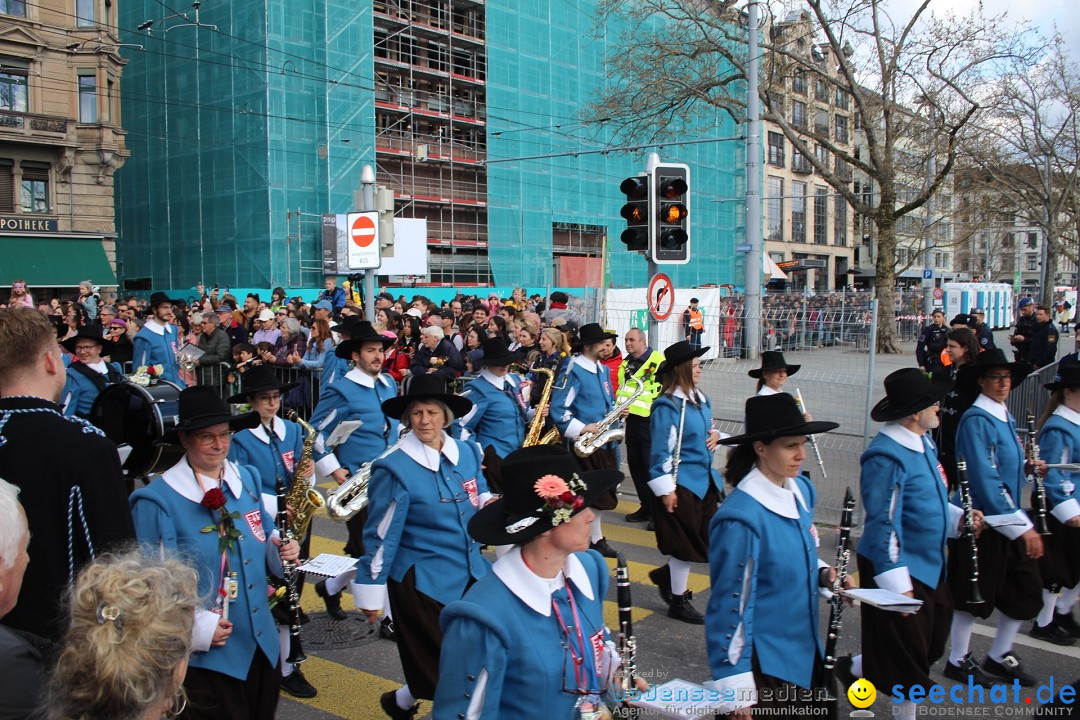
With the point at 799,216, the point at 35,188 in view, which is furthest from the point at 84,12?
the point at 799,216

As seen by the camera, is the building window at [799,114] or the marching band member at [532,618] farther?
the building window at [799,114]

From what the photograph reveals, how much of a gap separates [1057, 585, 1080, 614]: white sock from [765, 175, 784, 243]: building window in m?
53.5

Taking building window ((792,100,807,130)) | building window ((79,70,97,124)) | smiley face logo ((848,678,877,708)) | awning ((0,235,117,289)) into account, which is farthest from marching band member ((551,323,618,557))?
building window ((79,70,97,124))

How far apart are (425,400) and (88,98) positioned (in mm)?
33896

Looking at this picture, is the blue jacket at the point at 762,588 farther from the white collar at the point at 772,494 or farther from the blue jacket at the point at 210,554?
the blue jacket at the point at 210,554

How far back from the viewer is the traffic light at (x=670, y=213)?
10.4 metres

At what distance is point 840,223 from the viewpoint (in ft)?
216

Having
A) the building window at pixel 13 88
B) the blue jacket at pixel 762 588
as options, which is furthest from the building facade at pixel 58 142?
the blue jacket at pixel 762 588

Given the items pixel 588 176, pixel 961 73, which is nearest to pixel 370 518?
pixel 961 73

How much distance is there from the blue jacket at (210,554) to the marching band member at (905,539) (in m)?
2.79

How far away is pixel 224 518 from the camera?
3768 millimetres

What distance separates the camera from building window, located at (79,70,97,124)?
3300 centimetres

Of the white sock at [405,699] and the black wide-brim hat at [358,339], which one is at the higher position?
the black wide-brim hat at [358,339]

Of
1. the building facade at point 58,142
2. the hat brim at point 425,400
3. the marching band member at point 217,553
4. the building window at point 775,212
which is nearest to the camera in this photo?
the marching band member at point 217,553
